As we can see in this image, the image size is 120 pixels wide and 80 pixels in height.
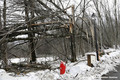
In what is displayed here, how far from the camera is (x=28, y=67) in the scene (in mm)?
7125

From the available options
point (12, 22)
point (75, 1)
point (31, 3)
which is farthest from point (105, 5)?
point (12, 22)

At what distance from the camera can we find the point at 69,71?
22.6 ft

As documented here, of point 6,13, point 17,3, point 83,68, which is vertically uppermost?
point 17,3

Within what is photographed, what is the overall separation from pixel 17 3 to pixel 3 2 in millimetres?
1536

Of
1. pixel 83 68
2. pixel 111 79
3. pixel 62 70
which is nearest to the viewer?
pixel 111 79

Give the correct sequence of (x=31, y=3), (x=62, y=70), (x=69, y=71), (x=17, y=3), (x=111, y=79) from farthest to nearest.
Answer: (x=31, y=3), (x=17, y=3), (x=69, y=71), (x=62, y=70), (x=111, y=79)

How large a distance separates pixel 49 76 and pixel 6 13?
526cm

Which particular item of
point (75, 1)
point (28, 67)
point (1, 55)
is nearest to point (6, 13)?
point (1, 55)

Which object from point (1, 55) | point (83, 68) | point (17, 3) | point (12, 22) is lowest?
point (83, 68)

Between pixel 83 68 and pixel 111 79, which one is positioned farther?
pixel 83 68

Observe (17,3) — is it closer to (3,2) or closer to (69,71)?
(3,2)

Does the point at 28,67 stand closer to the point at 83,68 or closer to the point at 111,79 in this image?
the point at 83,68

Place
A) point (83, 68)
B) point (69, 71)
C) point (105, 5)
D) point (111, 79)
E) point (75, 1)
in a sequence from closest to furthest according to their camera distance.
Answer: point (111, 79)
point (69, 71)
point (83, 68)
point (75, 1)
point (105, 5)

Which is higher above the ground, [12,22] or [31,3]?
[31,3]
